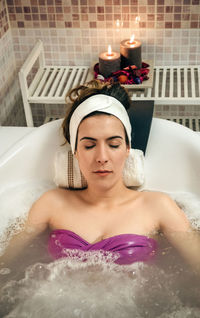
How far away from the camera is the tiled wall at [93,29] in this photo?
2598mm

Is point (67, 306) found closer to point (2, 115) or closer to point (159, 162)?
point (159, 162)

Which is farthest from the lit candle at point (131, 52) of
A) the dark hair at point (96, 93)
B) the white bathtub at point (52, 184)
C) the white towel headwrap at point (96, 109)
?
the white towel headwrap at point (96, 109)

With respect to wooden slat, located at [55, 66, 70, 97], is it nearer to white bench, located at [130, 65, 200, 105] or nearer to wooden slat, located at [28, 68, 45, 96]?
wooden slat, located at [28, 68, 45, 96]

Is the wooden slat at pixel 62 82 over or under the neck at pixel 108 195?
over

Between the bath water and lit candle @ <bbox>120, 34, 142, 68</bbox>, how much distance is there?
1.16 metres

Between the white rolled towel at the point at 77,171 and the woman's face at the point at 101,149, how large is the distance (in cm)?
23

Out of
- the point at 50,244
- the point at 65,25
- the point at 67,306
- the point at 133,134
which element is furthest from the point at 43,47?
the point at 67,306

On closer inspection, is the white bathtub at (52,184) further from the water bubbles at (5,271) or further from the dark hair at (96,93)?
the dark hair at (96,93)

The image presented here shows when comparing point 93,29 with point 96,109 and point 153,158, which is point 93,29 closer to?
point 153,158

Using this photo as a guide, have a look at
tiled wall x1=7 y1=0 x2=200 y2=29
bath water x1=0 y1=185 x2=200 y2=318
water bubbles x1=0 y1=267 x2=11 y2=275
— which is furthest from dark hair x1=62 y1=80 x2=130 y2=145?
tiled wall x1=7 y1=0 x2=200 y2=29

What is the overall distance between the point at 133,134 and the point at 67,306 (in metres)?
0.86

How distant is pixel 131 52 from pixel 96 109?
912mm

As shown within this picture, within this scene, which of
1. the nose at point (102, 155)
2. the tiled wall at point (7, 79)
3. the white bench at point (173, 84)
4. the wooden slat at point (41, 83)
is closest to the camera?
the nose at point (102, 155)

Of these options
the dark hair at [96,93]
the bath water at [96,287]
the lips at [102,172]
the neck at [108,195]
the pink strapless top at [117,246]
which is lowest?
the bath water at [96,287]
